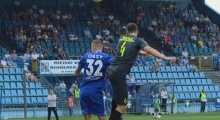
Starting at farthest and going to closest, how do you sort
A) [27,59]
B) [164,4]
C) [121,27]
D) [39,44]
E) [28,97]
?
[164,4] → [121,27] → [39,44] → [27,59] → [28,97]

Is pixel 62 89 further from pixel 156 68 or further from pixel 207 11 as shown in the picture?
pixel 207 11

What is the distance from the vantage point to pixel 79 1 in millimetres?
52156

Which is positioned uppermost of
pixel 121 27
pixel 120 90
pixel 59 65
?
pixel 121 27

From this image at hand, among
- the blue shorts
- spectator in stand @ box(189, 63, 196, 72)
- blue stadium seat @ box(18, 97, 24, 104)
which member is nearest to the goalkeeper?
blue stadium seat @ box(18, 97, 24, 104)

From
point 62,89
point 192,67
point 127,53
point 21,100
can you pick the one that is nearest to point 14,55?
point 62,89

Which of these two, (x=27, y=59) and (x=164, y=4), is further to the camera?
(x=164, y=4)

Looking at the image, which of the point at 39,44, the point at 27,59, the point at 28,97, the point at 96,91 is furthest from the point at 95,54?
the point at 39,44

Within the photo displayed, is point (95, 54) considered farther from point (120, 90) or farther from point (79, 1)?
point (79, 1)

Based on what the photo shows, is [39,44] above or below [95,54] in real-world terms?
above

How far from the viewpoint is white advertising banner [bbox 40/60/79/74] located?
40500 millimetres

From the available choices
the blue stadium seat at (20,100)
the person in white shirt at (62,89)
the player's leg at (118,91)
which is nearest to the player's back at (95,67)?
the player's leg at (118,91)

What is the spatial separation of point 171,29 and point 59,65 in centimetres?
1424

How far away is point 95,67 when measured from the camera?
1387 centimetres

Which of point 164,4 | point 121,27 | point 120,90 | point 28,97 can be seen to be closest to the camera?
point 120,90
